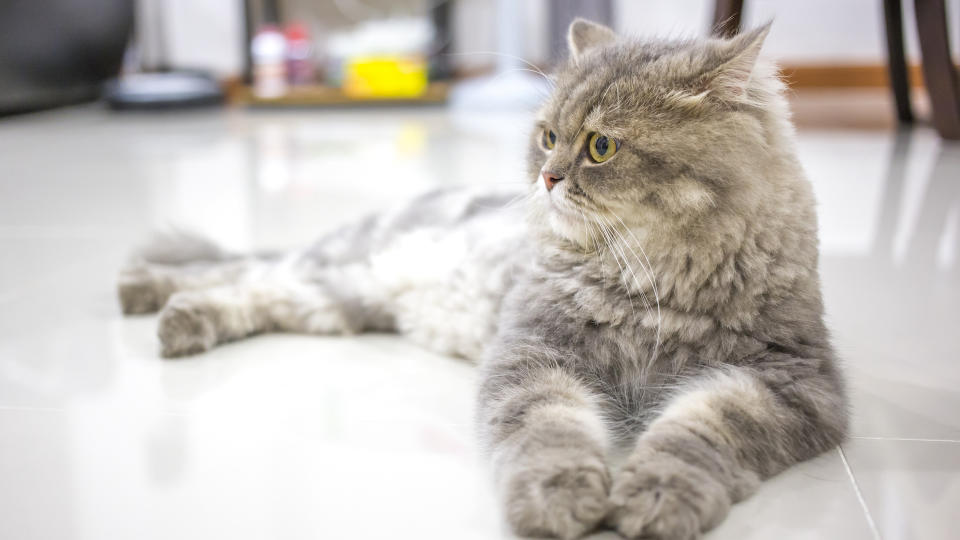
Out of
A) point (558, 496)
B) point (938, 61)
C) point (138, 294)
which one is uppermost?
point (938, 61)

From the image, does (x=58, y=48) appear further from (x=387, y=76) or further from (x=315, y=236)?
(x=315, y=236)

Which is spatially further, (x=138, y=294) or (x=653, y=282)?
(x=138, y=294)

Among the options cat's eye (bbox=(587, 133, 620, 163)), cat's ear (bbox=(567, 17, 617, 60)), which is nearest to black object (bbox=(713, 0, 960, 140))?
cat's ear (bbox=(567, 17, 617, 60))

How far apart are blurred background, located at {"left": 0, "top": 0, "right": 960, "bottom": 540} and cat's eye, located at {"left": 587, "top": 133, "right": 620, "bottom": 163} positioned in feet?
0.86

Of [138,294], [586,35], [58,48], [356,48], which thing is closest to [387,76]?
[356,48]

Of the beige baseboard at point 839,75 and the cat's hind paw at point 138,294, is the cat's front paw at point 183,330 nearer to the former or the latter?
the cat's hind paw at point 138,294

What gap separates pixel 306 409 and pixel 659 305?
23.9 inches

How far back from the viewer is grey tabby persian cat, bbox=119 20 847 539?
105cm

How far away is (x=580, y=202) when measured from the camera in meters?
1.26

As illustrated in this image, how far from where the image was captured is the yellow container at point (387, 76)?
6.32 metres

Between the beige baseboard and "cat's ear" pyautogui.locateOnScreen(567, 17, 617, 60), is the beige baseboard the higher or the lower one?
the lower one

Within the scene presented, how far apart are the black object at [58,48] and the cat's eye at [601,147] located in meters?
4.45

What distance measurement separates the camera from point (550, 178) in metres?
1.31

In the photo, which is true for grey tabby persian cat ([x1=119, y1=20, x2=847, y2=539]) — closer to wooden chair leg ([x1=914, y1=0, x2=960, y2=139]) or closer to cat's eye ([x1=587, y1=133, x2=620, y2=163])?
cat's eye ([x1=587, y1=133, x2=620, y2=163])
